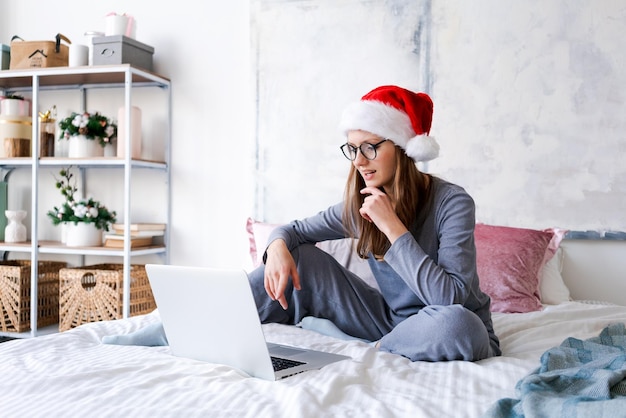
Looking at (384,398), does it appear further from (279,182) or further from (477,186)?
(279,182)

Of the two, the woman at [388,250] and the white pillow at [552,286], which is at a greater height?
the woman at [388,250]

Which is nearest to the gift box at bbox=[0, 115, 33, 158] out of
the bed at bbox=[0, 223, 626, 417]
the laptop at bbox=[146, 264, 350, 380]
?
the bed at bbox=[0, 223, 626, 417]

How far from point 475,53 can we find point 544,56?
0.91ft

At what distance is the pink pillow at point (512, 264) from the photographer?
2283 millimetres

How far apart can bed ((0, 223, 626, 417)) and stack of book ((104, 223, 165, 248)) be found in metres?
1.41

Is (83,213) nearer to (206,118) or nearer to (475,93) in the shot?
(206,118)

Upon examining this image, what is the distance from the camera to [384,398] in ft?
3.80

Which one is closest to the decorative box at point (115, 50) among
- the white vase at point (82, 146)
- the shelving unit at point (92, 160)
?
the shelving unit at point (92, 160)

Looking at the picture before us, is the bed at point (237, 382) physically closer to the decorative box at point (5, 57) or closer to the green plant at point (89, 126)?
the green plant at point (89, 126)

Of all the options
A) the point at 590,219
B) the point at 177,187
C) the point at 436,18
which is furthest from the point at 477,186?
the point at 177,187

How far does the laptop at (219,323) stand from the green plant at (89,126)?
6.63 ft

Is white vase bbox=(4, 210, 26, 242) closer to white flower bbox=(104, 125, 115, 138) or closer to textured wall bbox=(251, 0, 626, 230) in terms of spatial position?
white flower bbox=(104, 125, 115, 138)

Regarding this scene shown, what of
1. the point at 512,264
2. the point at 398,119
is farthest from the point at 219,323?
the point at 512,264

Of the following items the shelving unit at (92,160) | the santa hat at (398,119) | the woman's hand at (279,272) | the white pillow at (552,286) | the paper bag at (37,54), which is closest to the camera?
the woman's hand at (279,272)
